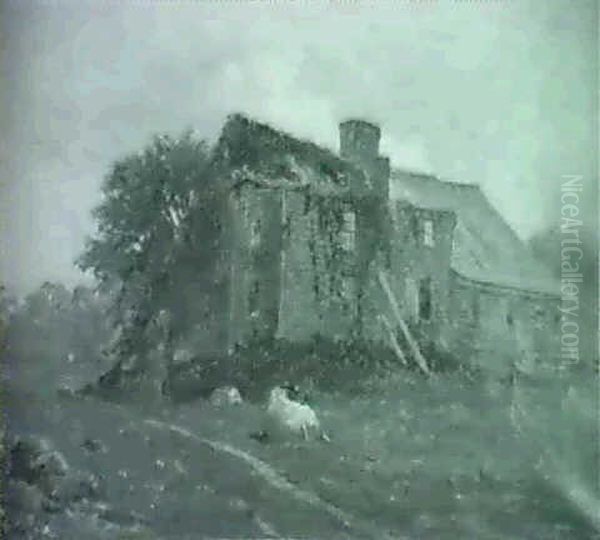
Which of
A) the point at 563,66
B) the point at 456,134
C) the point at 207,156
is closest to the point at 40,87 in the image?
the point at 207,156

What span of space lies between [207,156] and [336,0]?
0.77m

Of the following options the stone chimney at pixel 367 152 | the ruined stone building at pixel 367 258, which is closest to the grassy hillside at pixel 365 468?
the ruined stone building at pixel 367 258

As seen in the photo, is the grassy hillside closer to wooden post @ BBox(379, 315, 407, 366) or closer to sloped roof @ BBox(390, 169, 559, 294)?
wooden post @ BBox(379, 315, 407, 366)

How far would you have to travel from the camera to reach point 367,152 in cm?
557

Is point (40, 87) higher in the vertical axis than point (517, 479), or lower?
higher

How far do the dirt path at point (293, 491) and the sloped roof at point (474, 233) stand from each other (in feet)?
3.34

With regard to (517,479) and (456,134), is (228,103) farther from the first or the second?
(517,479)

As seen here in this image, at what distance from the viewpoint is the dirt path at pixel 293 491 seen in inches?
213

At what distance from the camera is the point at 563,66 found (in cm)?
552

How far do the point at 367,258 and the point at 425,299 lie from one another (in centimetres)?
27

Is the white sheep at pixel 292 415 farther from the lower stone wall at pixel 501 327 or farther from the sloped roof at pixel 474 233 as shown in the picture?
the sloped roof at pixel 474 233

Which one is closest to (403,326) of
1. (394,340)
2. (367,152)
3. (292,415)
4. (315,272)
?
(394,340)

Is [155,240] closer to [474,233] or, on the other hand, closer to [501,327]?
[474,233]

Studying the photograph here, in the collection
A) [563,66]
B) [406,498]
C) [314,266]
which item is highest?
[563,66]
